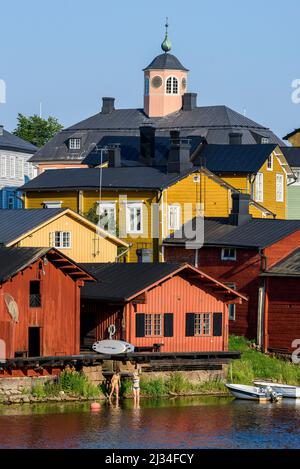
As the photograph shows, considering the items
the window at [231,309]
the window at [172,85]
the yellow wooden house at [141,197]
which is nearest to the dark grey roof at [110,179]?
the yellow wooden house at [141,197]

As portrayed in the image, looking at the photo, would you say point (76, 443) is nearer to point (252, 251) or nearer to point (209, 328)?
point (209, 328)

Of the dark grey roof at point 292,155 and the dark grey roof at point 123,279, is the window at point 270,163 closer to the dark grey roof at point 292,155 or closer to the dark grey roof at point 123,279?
the dark grey roof at point 292,155

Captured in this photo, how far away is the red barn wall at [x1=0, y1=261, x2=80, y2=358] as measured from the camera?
64.1 metres

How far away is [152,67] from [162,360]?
7188 cm

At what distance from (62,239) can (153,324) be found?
8.68 meters

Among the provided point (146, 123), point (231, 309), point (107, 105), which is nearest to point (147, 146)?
point (231, 309)

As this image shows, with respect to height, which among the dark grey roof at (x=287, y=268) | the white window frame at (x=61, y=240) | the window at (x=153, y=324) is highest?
the white window frame at (x=61, y=240)

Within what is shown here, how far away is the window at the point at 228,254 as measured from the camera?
254 ft

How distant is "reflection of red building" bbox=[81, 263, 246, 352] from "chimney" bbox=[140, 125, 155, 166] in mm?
27138

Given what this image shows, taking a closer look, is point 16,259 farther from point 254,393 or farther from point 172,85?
point 172,85

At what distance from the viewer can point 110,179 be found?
89000 millimetres

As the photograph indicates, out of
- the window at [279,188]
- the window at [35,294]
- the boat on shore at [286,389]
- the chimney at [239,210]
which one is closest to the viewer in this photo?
the window at [35,294]

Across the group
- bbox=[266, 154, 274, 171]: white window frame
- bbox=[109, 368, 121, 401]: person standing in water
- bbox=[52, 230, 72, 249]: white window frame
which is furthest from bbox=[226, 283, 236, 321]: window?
bbox=[266, 154, 274, 171]: white window frame
